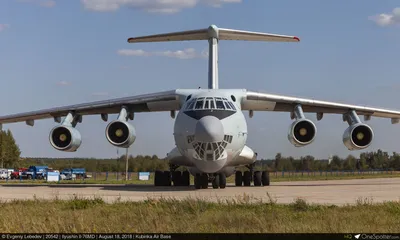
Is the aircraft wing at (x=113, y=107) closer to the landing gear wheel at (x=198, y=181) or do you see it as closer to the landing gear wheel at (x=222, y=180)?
the landing gear wheel at (x=198, y=181)

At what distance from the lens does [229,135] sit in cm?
1698

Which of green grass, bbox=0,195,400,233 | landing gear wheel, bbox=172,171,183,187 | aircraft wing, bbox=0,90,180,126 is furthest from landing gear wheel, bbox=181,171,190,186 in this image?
green grass, bbox=0,195,400,233

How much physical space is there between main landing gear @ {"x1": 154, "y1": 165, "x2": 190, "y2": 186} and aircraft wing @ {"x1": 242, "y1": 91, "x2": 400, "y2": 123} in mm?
3387

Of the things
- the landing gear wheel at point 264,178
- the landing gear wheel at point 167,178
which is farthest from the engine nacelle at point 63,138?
the landing gear wheel at point 264,178

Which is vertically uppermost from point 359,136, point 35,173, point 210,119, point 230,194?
point 210,119

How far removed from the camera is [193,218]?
9.11 m

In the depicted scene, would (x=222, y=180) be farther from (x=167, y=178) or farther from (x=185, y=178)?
(x=167, y=178)

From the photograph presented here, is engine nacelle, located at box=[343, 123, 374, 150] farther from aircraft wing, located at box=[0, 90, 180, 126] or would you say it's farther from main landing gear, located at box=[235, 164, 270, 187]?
aircraft wing, located at box=[0, 90, 180, 126]

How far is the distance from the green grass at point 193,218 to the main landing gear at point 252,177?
9.96m

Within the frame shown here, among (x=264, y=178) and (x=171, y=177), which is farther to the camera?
(x=264, y=178)

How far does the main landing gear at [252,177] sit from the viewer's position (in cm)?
2152

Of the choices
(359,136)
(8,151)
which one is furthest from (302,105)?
(8,151)

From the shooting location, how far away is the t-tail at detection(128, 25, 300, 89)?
21.3 m

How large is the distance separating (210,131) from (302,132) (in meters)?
4.91
